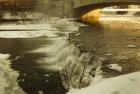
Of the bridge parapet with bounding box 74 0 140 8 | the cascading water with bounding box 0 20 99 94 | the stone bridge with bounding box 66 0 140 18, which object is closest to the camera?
the cascading water with bounding box 0 20 99 94

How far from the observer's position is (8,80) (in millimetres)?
11141

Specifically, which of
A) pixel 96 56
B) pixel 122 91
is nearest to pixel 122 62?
pixel 96 56

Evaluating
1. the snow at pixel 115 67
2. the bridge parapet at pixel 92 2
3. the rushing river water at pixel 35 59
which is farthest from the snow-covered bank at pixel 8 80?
the bridge parapet at pixel 92 2

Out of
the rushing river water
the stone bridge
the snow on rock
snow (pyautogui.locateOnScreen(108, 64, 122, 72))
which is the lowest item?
the rushing river water

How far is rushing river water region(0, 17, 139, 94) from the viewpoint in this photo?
1059 cm

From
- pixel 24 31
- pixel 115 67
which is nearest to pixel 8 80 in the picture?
pixel 115 67

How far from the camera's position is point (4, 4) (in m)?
30.3

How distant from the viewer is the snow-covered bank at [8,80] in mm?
10125

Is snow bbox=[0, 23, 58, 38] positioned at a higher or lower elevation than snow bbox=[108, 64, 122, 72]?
lower

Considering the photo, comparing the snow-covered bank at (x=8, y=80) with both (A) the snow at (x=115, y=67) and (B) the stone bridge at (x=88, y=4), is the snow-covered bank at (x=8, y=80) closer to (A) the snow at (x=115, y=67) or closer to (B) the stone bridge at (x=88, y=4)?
(A) the snow at (x=115, y=67)

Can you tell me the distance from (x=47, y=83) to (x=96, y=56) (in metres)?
3.37

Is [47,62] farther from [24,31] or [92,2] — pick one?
[92,2]

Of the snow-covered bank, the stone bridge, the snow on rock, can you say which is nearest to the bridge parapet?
the stone bridge

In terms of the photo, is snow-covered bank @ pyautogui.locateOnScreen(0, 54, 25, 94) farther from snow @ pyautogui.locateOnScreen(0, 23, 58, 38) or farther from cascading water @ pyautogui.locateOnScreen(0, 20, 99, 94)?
snow @ pyautogui.locateOnScreen(0, 23, 58, 38)
